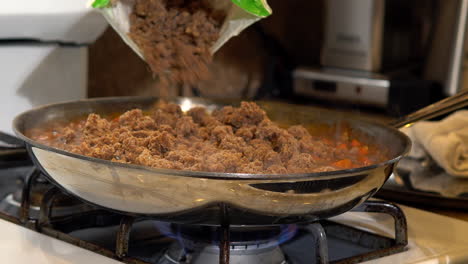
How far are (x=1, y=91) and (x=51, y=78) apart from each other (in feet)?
0.31

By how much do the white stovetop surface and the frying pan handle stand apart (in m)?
0.14

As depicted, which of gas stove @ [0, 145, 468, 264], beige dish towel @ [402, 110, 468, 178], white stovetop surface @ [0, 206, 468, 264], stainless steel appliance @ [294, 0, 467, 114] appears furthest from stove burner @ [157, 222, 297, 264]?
stainless steel appliance @ [294, 0, 467, 114]

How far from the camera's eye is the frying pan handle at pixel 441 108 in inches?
37.4

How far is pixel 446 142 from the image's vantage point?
3.65 feet

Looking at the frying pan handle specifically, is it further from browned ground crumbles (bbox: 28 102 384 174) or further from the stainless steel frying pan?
the stainless steel frying pan

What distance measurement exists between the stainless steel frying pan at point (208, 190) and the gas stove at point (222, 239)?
Result: 0.05 meters

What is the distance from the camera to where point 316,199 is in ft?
2.20

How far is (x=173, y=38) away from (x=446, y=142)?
503 millimetres

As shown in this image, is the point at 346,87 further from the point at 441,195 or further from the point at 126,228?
the point at 126,228

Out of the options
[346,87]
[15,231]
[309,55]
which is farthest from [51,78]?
[309,55]

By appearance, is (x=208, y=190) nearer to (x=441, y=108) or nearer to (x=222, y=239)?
(x=222, y=239)

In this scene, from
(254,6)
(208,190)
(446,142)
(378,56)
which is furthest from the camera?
(378,56)

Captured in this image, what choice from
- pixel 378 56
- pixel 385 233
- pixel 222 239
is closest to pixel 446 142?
pixel 385 233

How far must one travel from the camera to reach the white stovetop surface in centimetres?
73
